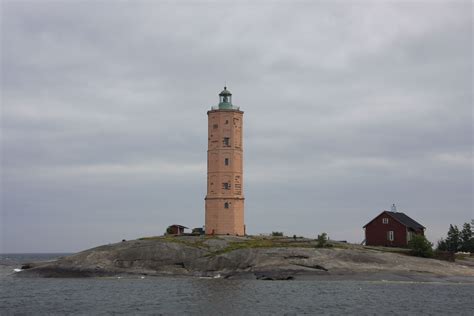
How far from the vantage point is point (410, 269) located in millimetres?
63281

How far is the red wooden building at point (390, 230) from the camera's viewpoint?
81.2 metres

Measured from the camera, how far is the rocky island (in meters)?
62.8

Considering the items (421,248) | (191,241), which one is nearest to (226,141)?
(191,241)

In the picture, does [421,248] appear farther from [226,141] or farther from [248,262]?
[226,141]

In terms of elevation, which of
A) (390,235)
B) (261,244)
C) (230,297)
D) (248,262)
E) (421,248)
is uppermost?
(390,235)

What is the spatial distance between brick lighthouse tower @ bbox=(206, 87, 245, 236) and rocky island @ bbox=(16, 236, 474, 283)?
6259 millimetres

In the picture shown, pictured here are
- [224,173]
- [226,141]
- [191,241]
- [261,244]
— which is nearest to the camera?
[261,244]

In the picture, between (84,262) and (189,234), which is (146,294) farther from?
(189,234)

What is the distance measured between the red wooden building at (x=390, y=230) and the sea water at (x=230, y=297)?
2182 cm

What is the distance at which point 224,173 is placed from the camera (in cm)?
8225

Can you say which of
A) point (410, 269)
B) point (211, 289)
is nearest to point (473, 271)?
point (410, 269)

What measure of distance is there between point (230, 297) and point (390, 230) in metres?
39.4

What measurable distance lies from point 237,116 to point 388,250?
28.1 meters

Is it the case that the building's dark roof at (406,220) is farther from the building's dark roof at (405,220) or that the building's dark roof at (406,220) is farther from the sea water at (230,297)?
the sea water at (230,297)
